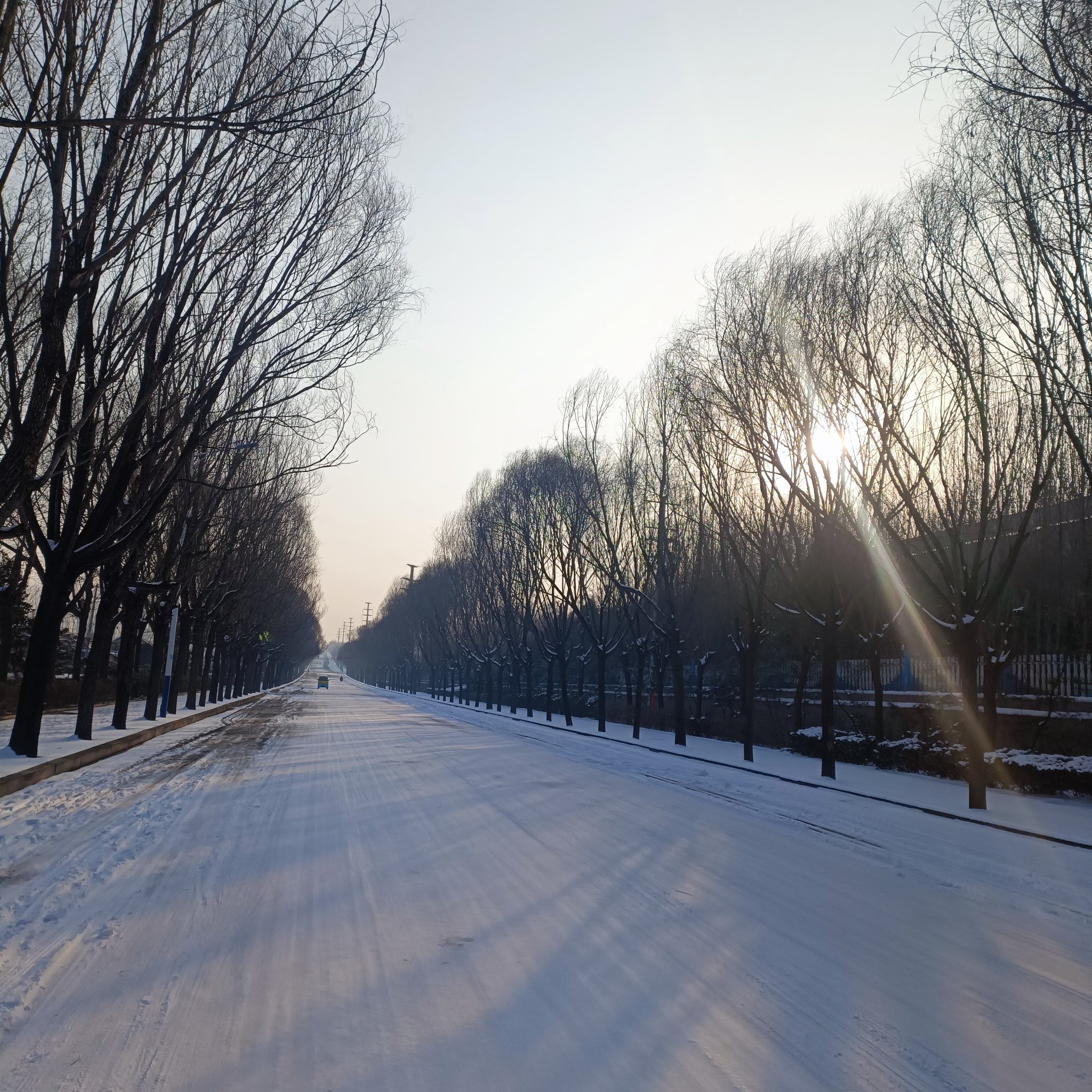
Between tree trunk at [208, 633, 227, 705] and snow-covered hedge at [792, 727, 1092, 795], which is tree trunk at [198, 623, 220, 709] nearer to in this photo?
tree trunk at [208, 633, 227, 705]

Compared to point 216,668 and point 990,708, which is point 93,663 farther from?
point 216,668

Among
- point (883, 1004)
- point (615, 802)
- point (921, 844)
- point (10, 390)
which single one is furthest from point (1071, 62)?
point (10, 390)

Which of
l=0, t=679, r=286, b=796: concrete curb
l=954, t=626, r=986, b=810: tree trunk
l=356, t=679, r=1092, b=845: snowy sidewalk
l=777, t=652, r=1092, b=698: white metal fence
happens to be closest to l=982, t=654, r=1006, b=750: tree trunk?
l=777, t=652, r=1092, b=698: white metal fence

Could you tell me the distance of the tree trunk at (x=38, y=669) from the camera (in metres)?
15.5

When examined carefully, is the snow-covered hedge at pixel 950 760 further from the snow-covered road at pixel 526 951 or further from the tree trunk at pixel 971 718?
the snow-covered road at pixel 526 951

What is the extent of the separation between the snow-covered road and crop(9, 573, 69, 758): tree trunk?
388 cm

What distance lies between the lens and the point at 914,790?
16.7m

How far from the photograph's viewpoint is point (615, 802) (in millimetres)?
13094

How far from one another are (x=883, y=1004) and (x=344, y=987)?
281cm

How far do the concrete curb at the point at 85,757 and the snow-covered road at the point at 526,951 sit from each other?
3.25 feet

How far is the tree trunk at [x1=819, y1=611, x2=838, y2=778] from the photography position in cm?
1850

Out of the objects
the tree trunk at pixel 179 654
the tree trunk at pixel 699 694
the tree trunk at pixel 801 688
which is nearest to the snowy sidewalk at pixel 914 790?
the tree trunk at pixel 801 688

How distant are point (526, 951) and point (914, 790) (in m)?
12.9

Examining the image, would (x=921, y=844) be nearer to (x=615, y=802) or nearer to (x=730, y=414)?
(x=615, y=802)
